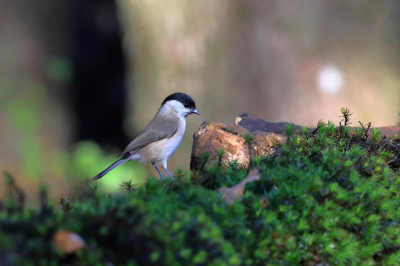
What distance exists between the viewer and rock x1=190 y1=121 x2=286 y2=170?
421 cm

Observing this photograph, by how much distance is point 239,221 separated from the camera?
207 centimetres

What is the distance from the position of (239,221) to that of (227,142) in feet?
7.40

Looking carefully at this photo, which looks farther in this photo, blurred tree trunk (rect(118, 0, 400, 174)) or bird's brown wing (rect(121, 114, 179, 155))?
→ blurred tree trunk (rect(118, 0, 400, 174))

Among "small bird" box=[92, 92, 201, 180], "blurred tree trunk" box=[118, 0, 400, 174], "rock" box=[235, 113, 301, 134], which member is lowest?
"small bird" box=[92, 92, 201, 180]

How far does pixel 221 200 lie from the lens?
85.4 inches

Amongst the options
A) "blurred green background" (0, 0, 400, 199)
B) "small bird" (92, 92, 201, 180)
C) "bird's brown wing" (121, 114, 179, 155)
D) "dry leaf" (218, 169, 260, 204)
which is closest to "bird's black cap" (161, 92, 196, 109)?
"small bird" (92, 92, 201, 180)

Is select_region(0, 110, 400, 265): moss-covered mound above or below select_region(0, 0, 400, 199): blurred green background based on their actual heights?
below

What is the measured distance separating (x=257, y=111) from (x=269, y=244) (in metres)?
5.92

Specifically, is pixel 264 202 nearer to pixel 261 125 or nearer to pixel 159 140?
pixel 261 125

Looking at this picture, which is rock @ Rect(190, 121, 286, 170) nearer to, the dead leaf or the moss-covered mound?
the moss-covered mound

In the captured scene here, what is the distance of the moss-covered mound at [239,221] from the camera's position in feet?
5.56

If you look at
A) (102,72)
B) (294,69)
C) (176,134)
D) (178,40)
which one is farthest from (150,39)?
(294,69)

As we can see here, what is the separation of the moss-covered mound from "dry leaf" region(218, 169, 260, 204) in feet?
0.17

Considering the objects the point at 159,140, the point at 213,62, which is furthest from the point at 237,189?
the point at 213,62
